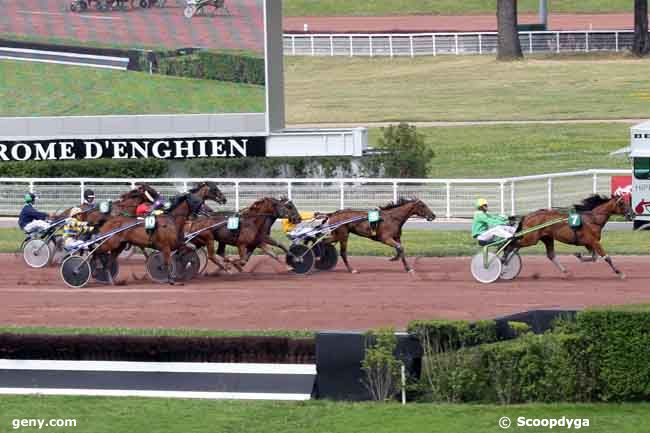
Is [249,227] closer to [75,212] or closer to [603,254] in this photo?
[75,212]

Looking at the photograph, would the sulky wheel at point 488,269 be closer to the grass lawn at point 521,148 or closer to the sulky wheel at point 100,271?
the sulky wheel at point 100,271

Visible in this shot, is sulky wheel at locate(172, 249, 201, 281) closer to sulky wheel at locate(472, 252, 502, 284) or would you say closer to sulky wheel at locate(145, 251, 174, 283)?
sulky wheel at locate(145, 251, 174, 283)

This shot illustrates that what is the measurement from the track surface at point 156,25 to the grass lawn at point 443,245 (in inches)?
191

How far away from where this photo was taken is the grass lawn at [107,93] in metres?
27.1

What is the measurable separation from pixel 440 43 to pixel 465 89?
5.79 metres

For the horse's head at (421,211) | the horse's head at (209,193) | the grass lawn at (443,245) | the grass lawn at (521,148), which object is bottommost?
the grass lawn at (443,245)

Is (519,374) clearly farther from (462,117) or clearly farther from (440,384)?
(462,117)

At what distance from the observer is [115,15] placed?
2639 centimetres

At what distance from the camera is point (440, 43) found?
49.3m

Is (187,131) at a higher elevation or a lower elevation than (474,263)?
higher

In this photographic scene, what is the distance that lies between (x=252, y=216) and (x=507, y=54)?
28917mm

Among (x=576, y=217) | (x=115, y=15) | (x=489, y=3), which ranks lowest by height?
(x=576, y=217)

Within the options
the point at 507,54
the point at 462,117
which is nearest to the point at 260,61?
the point at 462,117

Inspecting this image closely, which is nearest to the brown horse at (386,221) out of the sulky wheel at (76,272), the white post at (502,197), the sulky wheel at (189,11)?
the sulky wheel at (76,272)
